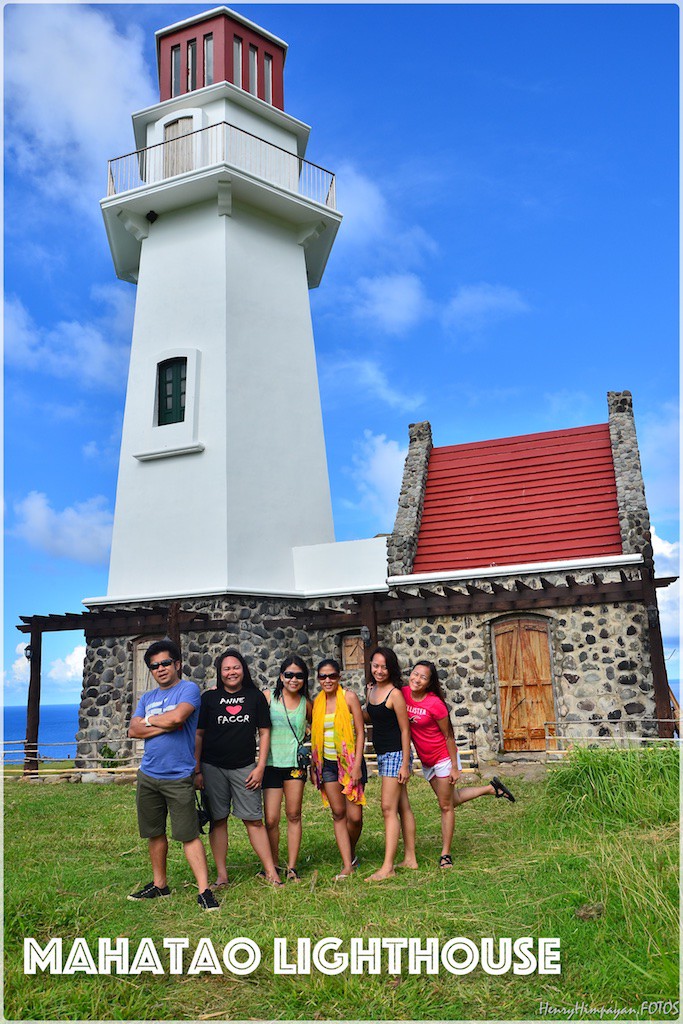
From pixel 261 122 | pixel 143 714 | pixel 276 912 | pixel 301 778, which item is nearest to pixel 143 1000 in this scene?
pixel 276 912

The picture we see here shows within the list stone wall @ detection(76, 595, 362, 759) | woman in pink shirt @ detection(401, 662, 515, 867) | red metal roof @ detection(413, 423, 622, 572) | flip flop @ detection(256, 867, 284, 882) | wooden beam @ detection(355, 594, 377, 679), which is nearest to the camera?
flip flop @ detection(256, 867, 284, 882)

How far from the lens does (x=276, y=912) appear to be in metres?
5.18

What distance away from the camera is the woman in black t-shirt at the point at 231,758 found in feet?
19.6

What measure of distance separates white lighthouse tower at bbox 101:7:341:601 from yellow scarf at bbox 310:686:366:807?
8005mm

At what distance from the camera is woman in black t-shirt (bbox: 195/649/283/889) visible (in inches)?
235

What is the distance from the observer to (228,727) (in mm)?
6000

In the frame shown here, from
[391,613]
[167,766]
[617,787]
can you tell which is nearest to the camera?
[167,766]

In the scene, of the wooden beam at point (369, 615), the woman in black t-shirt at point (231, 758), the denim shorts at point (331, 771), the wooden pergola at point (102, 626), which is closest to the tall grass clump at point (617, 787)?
the denim shorts at point (331, 771)

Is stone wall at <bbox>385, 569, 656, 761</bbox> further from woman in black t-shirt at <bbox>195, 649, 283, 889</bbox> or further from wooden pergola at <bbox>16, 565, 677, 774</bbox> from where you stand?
woman in black t-shirt at <bbox>195, 649, 283, 889</bbox>

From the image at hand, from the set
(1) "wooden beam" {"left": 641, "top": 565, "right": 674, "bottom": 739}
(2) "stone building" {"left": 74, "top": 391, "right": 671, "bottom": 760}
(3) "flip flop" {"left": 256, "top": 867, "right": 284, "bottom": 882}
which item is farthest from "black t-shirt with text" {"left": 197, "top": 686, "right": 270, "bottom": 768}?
(1) "wooden beam" {"left": 641, "top": 565, "right": 674, "bottom": 739}

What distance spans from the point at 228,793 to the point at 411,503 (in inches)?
404

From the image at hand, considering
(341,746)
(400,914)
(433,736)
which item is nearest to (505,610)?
(433,736)

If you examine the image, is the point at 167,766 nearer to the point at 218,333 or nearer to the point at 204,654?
the point at 204,654

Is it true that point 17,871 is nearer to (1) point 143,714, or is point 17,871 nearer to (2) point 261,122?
(1) point 143,714
